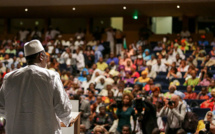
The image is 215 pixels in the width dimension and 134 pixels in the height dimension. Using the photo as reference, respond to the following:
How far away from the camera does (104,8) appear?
14.1 meters

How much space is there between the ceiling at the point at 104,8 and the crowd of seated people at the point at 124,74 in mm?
941

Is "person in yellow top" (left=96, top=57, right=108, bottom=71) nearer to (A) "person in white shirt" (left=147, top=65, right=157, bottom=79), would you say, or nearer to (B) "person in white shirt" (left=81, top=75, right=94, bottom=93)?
(B) "person in white shirt" (left=81, top=75, right=94, bottom=93)

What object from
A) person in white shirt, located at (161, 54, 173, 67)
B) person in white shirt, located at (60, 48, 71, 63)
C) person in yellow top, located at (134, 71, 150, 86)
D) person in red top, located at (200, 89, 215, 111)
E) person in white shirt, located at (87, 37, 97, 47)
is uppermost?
person in white shirt, located at (87, 37, 97, 47)

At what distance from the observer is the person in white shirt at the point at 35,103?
3.06m

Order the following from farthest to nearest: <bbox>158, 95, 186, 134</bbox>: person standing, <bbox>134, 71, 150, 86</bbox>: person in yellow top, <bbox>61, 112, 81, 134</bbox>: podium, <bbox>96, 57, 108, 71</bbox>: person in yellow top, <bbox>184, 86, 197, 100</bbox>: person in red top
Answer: <bbox>96, 57, 108, 71</bbox>: person in yellow top
<bbox>134, 71, 150, 86</bbox>: person in yellow top
<bbox>184, 86, 197, 100</bbox>: person in red top
<bbox>158, 95, 186, 134</bbox>: person standing
<bbox>61, 112, 81, 134</bbox>: podium

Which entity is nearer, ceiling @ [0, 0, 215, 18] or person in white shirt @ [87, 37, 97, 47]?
ceiling @ [0, 0, 215, 18]

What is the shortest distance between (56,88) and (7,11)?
12.9m

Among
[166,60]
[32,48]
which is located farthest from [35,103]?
[166,60]

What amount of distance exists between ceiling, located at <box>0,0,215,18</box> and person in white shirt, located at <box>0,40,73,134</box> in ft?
32.0

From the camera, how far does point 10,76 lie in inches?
124

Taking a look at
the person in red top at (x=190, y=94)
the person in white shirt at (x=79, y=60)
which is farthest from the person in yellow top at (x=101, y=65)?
the person in red top at (x=190, y=94)

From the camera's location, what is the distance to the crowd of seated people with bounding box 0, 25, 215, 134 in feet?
24.6

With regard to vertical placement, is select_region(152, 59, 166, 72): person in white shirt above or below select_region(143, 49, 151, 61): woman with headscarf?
below

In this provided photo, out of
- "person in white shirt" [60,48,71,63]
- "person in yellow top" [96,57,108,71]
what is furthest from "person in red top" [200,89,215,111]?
"person in white shirt" [60,48,71,63]
